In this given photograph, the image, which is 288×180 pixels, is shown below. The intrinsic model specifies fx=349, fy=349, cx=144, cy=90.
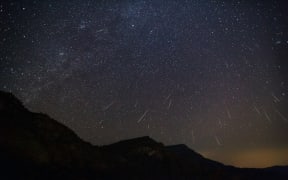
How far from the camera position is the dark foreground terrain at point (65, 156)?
56969 mm

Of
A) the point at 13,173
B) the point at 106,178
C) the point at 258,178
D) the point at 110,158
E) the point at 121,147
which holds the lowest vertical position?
the point at 258,178

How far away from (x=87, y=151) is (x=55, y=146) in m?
9.77

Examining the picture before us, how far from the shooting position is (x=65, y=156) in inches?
2702

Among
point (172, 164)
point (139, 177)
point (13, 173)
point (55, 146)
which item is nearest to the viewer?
point (13, 173)

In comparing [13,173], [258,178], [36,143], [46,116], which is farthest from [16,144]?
[258,178]

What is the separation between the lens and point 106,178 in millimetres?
69250

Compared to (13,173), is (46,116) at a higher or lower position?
lower

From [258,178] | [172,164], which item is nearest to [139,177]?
[172,164]

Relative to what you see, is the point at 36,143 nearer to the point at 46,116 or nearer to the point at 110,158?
the point at 46,116

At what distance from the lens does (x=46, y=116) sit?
255 feet

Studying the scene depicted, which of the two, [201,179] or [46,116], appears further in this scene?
[201,179]

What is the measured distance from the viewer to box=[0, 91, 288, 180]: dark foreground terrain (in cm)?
5697

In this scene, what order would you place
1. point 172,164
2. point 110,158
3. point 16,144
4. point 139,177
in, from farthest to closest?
point 172,164
point 110,158
point 139,177
point 16,144

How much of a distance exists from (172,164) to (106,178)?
28.1 m
